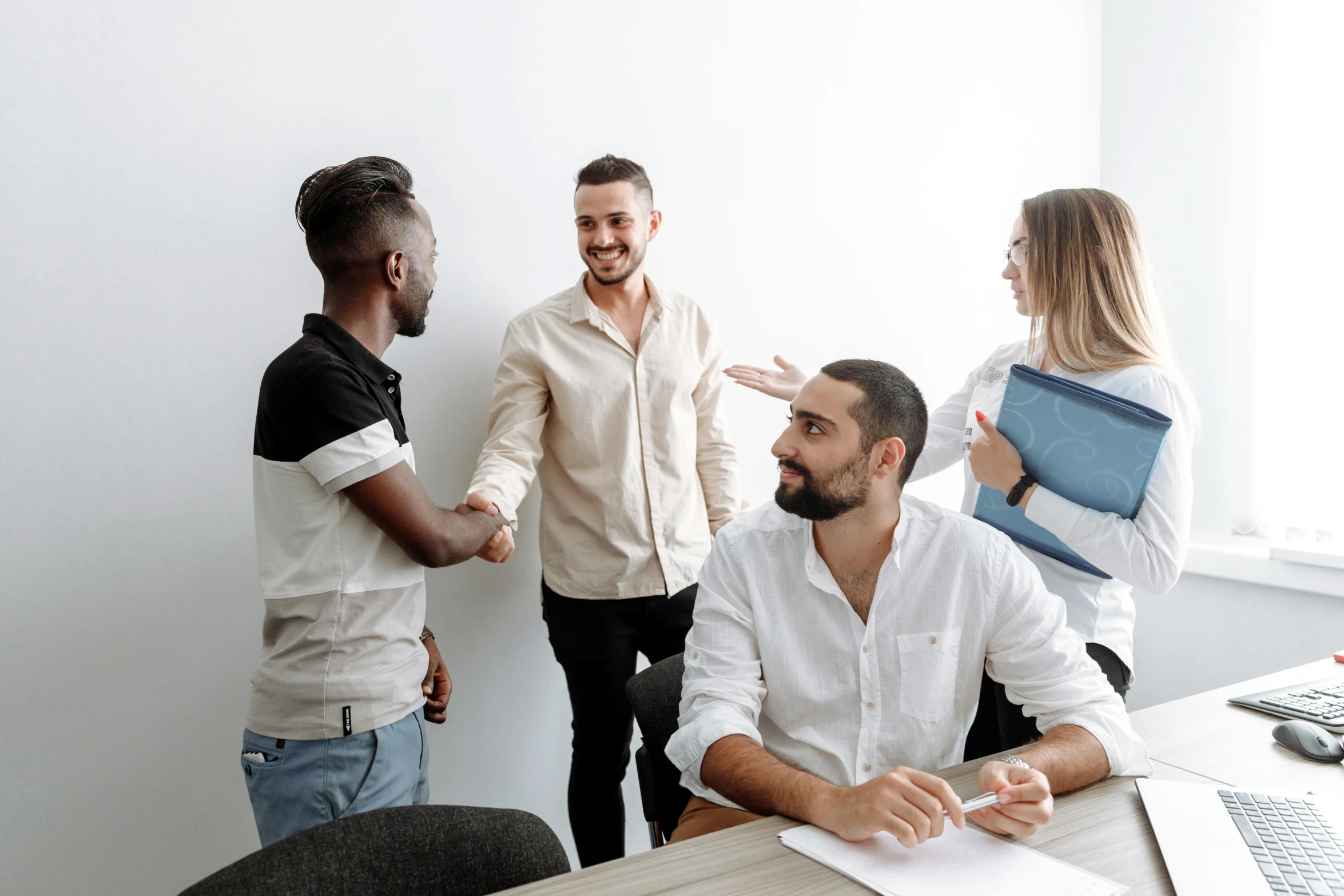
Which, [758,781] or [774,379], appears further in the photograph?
[774,379]

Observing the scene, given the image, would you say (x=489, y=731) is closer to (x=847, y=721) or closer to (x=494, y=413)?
(x=494, y=413)

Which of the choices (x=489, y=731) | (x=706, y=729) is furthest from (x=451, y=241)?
(x=706, y=729)

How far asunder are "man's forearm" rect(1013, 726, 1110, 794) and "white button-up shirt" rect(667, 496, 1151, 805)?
0.27 feet

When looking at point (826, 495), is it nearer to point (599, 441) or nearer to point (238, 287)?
point (599, 441)

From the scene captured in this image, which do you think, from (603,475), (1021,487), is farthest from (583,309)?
(1021,487)

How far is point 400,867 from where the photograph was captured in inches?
44.5

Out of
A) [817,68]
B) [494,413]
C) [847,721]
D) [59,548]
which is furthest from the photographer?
[817,68]

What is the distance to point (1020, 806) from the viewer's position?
1.19m

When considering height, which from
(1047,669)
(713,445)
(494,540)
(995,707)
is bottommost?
(995,707)

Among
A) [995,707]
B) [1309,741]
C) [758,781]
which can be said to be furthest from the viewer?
[995,707]

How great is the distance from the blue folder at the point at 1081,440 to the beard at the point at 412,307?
121 cm

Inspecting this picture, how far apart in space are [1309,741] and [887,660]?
711 millimetres

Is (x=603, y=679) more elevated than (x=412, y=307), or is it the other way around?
(x=412, y=307)

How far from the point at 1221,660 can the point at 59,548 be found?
12.7 feet
